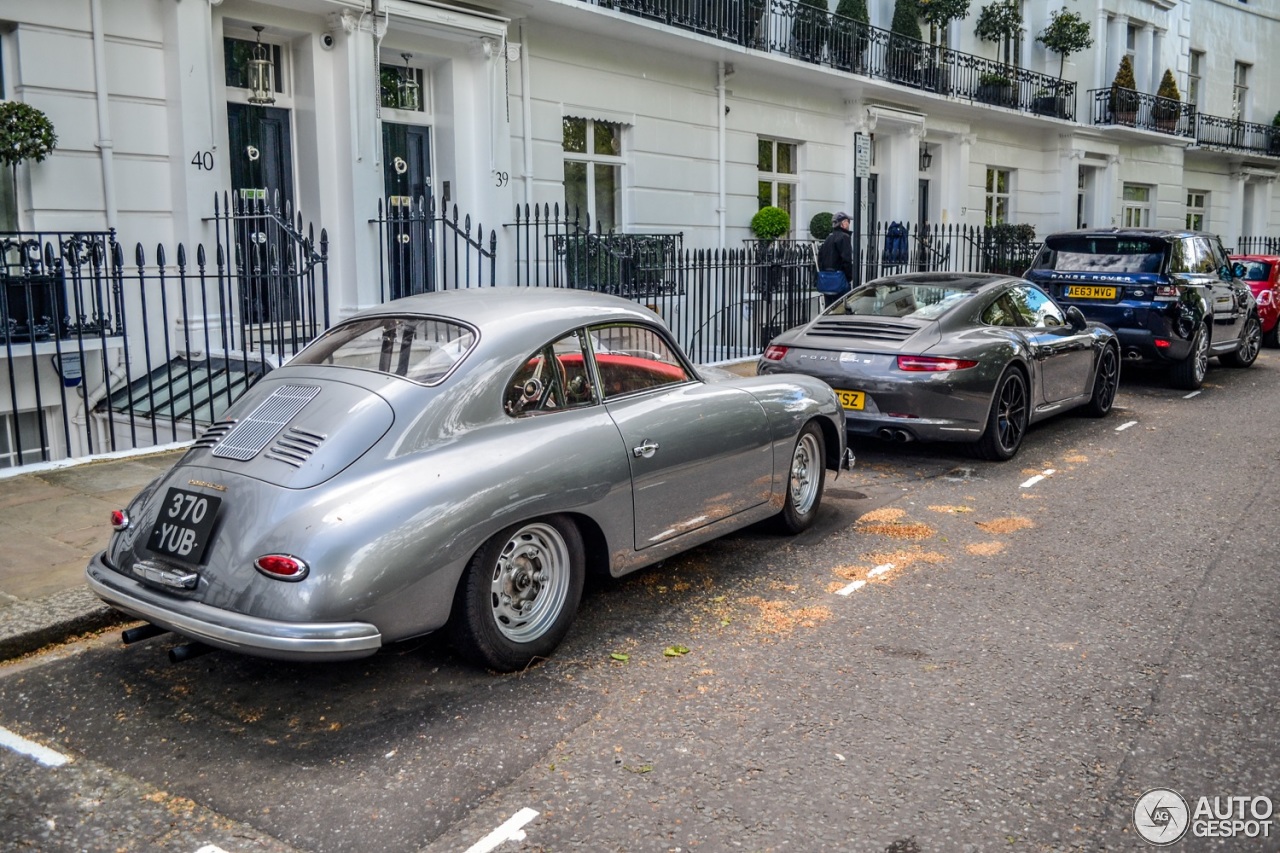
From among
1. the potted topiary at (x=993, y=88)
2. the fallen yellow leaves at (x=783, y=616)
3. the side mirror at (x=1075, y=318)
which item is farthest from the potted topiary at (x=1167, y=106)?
the fallen yellow leaves at (x=783, y=616)

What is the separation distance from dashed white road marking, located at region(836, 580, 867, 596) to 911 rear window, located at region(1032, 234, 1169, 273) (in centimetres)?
821

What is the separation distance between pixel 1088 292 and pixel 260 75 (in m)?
9.33

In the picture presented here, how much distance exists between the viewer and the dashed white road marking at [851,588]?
5.43 meters

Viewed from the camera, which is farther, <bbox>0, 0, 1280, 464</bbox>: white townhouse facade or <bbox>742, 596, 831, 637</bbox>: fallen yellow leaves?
<bbox>0, 0, 1280, 464</bbox>: white townhouse facade

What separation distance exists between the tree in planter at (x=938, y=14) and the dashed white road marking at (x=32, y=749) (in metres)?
20.0

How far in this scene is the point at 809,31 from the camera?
1788 cm

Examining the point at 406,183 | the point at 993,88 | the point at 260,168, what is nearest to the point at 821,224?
the point at 993,88

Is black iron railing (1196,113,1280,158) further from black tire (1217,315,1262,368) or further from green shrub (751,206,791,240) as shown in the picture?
green shrub (751,206,791,240)

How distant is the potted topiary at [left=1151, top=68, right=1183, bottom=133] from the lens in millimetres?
28241

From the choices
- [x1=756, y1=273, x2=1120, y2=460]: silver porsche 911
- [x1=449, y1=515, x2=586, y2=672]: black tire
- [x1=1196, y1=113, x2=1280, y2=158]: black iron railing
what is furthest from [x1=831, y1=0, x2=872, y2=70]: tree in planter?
[x1=1196, y1=113, x2=1280, y2=158]: black iron railing

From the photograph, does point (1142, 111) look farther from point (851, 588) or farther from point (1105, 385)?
point (851, 588)

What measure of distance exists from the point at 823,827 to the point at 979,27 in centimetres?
2245

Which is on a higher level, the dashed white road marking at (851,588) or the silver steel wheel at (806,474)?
the silver steel wheel at (806,474)

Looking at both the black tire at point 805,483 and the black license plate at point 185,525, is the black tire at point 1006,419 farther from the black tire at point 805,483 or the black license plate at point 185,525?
the black license plate at point 185,525
